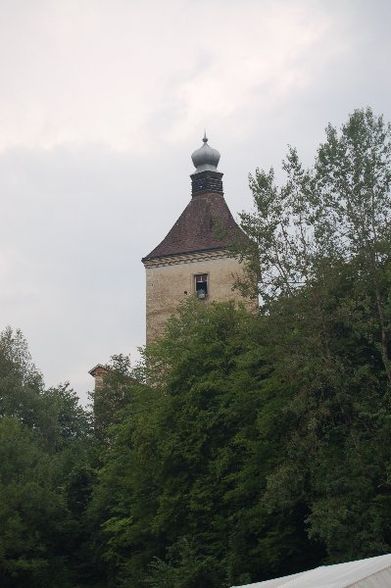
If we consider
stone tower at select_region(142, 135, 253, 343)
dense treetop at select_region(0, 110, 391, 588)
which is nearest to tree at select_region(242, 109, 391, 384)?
dense treetop at select_region(0, 110, 391, 588)

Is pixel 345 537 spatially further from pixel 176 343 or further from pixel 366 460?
pixel 176 343

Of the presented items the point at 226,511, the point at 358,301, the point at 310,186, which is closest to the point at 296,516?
the point at 226,511

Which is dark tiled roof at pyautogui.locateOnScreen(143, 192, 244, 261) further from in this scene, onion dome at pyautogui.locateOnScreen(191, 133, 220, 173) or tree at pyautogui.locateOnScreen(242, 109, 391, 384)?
tree at pyautogui.locateOnScreen(242, 109, 391, 384)

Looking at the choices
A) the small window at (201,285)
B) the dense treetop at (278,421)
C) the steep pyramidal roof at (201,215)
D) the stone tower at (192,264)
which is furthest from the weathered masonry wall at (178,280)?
the dense treetop at (278,421)

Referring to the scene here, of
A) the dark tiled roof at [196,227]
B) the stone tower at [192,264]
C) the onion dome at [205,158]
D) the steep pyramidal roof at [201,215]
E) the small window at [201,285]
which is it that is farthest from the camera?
the onion dome at [205,158]

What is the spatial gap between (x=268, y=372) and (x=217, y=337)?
527 centimetres

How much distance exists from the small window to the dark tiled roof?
1.46m

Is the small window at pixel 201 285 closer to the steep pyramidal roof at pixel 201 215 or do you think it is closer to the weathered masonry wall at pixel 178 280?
A: the weathered masonry wall at pixel 178 280

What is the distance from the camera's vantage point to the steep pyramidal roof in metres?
64.1

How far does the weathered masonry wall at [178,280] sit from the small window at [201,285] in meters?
0.19

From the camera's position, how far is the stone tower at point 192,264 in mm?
62500

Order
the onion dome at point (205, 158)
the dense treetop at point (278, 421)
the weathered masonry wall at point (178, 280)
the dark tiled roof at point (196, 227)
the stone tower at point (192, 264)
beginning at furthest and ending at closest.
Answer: the onion dome at point (205, 158) < the dark tiled roof at point (196, 227) < the stone tower at point (192, 264) < the weathered masonry wall at point (178, 280) < the dense treetop at point (278, 421)

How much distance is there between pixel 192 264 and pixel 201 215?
3283 millimetres

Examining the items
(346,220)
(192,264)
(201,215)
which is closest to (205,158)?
(201,215)
